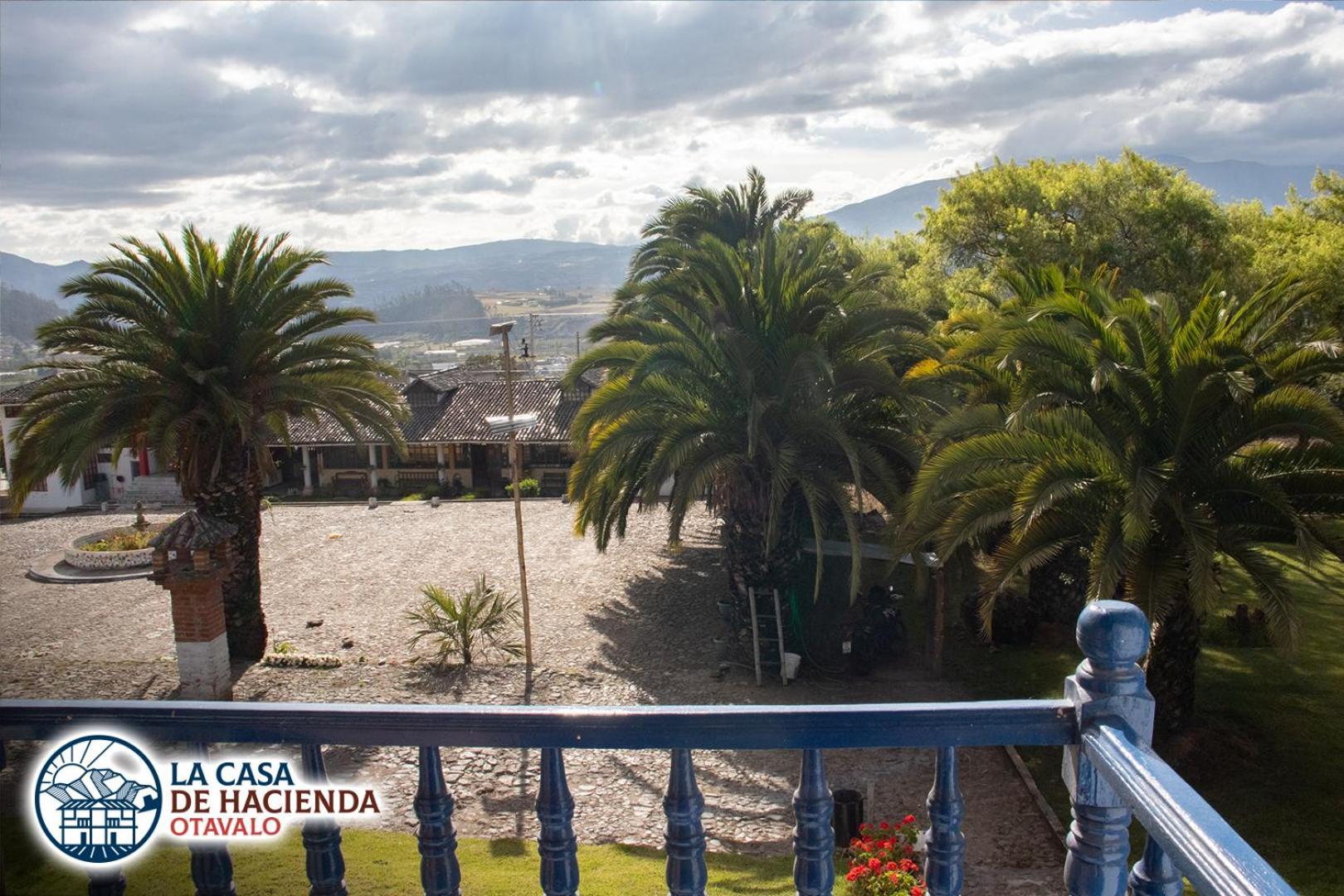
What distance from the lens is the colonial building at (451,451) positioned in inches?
1289

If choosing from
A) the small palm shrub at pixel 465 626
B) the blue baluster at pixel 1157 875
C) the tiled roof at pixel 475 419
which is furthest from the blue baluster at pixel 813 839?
the tiled roof at pixel 475 419

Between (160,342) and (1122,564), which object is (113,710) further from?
(160,342)

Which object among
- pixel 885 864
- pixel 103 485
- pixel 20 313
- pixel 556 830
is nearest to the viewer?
pixel 556 830

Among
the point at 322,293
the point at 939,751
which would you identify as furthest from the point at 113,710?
the point at 322,293

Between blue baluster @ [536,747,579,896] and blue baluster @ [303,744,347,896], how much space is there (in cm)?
52

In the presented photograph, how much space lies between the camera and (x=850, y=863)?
7875 millimetres

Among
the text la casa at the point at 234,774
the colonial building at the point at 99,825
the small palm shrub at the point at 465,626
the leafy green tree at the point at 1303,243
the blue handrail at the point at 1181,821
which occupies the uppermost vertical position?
the leafy green tree at the point at 1303,243

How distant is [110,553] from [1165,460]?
21.8 meters

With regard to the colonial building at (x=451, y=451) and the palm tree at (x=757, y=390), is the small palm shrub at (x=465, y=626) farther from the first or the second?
the colonial building at (x=451, y=451)

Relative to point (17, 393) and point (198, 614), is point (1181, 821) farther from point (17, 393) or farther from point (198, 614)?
point (17, 393)

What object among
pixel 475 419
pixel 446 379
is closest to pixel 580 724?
pixel 475 419

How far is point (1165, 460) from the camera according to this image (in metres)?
8.95

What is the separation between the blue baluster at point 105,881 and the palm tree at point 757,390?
10.3m

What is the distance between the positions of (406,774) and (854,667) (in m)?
6.78
